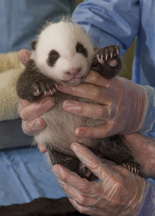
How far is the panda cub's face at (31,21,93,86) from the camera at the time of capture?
3.48 feet

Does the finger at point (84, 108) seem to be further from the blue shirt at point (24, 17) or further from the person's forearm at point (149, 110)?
the blue shirt at point (24, 17)

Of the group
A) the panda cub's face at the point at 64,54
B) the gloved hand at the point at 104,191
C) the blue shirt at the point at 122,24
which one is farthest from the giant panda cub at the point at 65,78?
the blue shirt at the point at 122,24

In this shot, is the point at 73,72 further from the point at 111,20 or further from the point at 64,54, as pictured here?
the point at 111,20

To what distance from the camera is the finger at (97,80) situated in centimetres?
118

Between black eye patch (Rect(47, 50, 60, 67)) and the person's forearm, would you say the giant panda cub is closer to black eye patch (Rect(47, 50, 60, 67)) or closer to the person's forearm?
black eye patch (Rect(47, 50, 60, 67))

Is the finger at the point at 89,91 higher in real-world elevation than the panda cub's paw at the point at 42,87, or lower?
lower

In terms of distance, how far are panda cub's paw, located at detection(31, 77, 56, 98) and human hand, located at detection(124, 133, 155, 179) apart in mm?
582

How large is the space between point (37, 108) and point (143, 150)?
2.23 ft

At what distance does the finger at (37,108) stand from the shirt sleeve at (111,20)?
0.70 m

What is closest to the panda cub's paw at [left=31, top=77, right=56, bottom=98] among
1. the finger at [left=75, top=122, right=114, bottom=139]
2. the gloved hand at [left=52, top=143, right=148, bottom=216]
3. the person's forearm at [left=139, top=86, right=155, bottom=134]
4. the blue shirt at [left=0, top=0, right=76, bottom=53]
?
the finger at [left=75, top=122, right=114, bottom=139]

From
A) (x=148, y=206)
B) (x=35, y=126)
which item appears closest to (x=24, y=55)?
(x=35, y=126)

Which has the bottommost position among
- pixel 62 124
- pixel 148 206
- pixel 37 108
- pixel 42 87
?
pixel 148 206

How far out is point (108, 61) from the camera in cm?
116

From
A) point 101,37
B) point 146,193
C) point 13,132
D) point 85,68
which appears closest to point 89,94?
point 85,68
